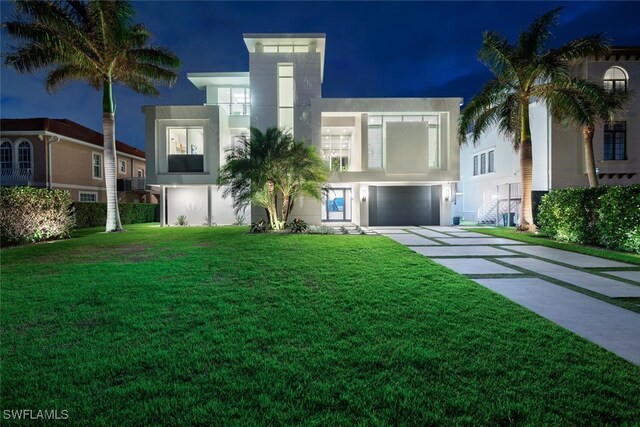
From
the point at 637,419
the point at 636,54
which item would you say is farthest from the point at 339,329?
the point at 636,54

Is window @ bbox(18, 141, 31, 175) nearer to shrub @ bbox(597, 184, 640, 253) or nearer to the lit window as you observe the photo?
shrub @ bbox(597, 184, 640, 253)

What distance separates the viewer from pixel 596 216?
10.7 meters

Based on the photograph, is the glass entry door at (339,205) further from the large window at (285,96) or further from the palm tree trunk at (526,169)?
the palm tree trunk at (526,169)

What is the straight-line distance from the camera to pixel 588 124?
1307 centimetres

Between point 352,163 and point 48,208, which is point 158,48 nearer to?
point 48,208

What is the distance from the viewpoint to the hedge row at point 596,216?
9219 mm

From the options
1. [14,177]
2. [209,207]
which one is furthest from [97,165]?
[209,207]

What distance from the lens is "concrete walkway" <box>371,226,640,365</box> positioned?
374 cm

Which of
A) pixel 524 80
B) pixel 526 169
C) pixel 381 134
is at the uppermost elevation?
pixel 524 80

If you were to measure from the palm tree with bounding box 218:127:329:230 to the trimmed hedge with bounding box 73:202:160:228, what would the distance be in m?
10.7

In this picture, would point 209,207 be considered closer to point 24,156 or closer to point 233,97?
point 233,97

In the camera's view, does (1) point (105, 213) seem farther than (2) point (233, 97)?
No

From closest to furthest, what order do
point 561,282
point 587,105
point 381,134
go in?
point 561,282, point 587,105, point 381,134

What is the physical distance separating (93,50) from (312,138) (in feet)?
37.4
